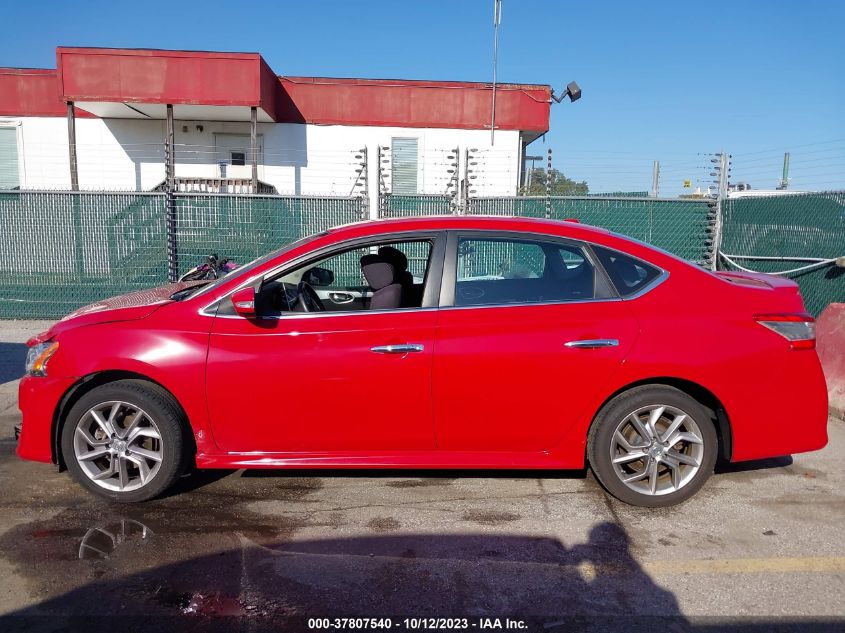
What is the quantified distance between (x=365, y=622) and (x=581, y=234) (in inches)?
102

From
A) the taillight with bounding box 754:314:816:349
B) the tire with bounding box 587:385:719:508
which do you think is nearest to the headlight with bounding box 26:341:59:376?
the tire with bounding box 587:385:719:508

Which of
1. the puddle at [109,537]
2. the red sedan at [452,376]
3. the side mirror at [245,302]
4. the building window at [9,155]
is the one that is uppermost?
the building window at [9,155]

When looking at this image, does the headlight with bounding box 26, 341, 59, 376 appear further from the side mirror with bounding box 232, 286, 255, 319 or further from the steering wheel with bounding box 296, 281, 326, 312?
the steering wheel with bounding box 296, 281, 326, 312

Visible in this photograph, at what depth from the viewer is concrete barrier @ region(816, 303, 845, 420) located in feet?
20.1

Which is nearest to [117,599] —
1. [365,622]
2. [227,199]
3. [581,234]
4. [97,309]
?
[365,622]

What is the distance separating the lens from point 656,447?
406 cm

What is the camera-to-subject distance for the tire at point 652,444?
403cm

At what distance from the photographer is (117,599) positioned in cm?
315

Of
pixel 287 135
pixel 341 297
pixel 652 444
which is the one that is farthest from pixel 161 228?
pixel 287 135

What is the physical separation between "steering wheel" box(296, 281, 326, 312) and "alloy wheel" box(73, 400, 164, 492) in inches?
45.0

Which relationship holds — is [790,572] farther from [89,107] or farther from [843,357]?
[89,107]

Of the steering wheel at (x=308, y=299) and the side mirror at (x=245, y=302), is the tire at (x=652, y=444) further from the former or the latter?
the side mirror at (x=245, y=302)

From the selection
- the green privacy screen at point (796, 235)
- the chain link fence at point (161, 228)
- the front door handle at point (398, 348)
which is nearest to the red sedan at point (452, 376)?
the front door handle at point (398, 348)

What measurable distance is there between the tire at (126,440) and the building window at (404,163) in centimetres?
1570
